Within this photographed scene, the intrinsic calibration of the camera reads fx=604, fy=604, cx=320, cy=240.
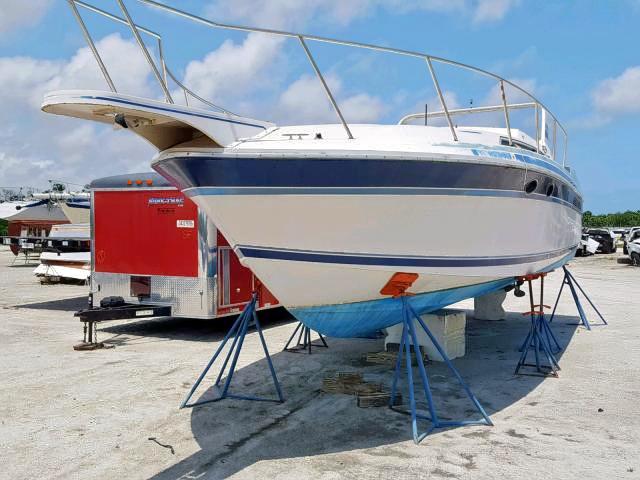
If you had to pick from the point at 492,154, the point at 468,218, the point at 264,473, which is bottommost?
the point at 264,473

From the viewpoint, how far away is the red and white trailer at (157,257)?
8617mm

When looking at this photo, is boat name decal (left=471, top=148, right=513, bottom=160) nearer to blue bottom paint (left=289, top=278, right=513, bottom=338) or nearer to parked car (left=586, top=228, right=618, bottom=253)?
blue bottom paint (left=289, top=278, right=513, bottom=338)

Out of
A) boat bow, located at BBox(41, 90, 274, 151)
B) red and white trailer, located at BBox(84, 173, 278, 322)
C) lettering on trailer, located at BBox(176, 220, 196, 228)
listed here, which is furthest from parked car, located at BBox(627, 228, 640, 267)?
boat bow, located at BBox(41, 90, 274, 151)

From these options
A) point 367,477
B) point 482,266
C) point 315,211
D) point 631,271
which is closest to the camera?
point 367,477

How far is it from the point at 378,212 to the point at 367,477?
2.04 meters

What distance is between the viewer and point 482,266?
581 cm

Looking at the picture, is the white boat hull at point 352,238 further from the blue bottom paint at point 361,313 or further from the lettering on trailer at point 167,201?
the lettering on trailer at point 167,201

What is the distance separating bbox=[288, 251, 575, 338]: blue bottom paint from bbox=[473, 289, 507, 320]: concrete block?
4.83 m

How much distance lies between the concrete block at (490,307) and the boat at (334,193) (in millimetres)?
5019

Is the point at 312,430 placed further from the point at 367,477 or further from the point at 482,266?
the point at 482,266

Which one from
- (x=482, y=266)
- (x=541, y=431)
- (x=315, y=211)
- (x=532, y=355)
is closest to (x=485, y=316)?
(x=532, y=355)

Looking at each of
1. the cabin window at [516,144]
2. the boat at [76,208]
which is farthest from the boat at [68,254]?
the cabin window at [516,144]

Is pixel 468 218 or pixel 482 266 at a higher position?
pixel 468 218

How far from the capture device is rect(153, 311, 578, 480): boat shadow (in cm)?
444
